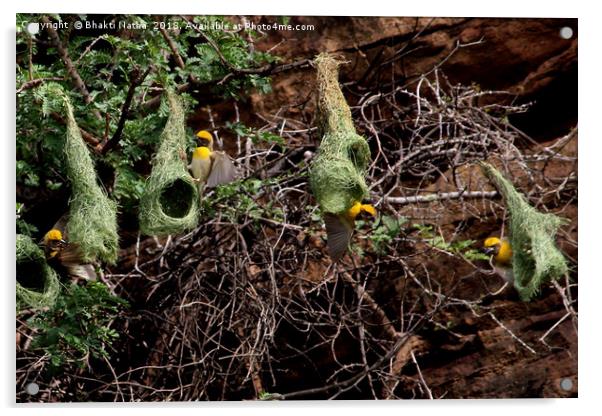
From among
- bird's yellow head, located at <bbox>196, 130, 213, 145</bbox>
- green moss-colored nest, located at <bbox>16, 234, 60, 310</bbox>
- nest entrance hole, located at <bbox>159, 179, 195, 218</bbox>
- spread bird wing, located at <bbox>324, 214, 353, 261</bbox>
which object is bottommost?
green moss-colored nest, located at <bbox>16, 234, 60, 310</bbox>

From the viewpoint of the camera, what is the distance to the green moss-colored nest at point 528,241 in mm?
2799

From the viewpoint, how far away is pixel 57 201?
312 cm

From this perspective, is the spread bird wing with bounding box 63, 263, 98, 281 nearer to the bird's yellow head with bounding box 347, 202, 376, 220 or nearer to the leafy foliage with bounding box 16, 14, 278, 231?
the leafy foliage with bounding box 16, 14, 278, 231

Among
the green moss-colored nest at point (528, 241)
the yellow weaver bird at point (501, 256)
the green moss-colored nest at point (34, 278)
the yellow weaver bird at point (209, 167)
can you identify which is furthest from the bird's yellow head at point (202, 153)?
the yellow weaver bird at point (501, 256)

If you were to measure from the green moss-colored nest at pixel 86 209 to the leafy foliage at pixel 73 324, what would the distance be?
243 mm

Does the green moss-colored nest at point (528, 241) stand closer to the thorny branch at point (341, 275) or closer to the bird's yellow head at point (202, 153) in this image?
the thorny branch at point (341, 275)

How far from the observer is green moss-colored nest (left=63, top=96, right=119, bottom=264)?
2627mm

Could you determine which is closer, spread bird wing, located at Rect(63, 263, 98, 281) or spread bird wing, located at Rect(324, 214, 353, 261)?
spread bird wing, located at Rect(63, 263, 98, 281)

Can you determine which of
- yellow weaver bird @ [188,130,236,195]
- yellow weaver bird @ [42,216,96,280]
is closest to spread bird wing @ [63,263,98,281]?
yellow weaver bird @ [42,216,96,280]

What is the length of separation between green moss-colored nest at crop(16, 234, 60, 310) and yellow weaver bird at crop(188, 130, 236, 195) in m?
0.51

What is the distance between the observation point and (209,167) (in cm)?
295

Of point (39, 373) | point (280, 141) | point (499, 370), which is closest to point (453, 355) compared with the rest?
point (499, 370)

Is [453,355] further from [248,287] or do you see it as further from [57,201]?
[57,201]

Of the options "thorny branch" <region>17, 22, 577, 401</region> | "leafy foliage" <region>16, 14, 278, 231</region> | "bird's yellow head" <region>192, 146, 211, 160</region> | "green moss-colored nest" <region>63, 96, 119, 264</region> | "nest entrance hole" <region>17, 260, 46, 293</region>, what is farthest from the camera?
"thorny branch" <region>17, 22, 577, 401</region>
